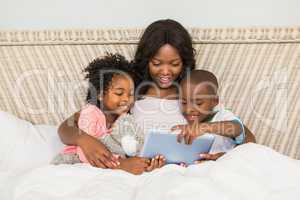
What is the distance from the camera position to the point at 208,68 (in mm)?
1736

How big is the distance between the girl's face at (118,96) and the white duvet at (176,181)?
270mm

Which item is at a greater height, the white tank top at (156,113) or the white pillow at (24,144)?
the white tank top at (156,113)

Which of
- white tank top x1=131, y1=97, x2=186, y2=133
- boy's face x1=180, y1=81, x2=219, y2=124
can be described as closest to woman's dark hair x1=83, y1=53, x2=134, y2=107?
white tank top x1=131, y1=97, x2=186, y2=133

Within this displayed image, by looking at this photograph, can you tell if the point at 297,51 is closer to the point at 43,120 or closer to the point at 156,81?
the point at 156,81

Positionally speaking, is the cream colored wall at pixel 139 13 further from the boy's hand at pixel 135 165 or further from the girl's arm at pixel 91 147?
the boy's hand at pixel 135 165

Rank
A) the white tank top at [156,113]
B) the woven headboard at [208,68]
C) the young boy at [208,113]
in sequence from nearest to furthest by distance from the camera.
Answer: the young boy at [208,113], the white tank top at [156,113], the woven headboard at [208,68]

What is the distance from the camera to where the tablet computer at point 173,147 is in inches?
52.7

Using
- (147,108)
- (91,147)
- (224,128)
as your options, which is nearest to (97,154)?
(91,147)

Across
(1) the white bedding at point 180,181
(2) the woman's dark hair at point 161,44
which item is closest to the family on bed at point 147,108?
(2) the woman's dark hair at point 161,44

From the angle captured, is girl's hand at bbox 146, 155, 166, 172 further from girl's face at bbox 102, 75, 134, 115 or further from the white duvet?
girl's face at bbox 102, 75, 134, 115

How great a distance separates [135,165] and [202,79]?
378mm

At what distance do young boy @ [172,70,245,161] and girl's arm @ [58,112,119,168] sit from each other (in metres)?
0.26

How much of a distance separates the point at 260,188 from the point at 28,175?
0.60m

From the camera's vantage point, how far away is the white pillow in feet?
4.92
